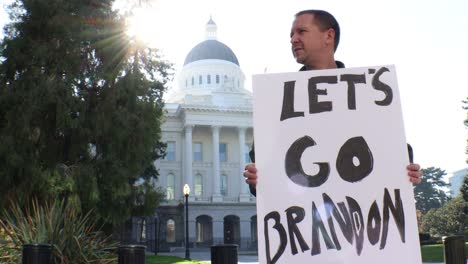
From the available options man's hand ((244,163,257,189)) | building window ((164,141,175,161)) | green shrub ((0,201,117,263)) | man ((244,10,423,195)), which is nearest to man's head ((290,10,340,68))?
man ((244,10,423,195))

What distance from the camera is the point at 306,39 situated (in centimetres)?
290

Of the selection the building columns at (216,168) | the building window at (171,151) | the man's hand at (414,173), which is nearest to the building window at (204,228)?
the building columns at (216,168)

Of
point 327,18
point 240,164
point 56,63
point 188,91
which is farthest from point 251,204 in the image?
point 327,18

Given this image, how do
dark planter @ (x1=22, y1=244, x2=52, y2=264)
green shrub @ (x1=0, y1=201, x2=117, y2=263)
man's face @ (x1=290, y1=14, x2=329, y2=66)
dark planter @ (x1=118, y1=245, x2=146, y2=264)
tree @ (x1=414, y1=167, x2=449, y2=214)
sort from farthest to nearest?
tree @ (x1=414, y1=167, x2=449, y2=214)
green shrub @ (x1=0, y1=201, x2=117, y2=263)
dark planter @ (x1=22, y1=244, x2=52, y2=264)
dark planter @ (x1=118, y1=245, x2=146, y2=264)
man's face @ (x1=290, y1=14, x2=329, y2=66)

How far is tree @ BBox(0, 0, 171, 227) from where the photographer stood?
54.7 ft

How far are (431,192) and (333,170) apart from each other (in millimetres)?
87435

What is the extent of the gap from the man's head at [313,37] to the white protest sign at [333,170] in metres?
0.22

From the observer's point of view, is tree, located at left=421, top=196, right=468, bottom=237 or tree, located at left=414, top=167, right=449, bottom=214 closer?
tree, located at left=421, top=196, right=468, bottom=237

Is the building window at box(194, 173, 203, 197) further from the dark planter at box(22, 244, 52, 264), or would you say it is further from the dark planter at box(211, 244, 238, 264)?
the dark planter at box(22, 244, 52, 264)

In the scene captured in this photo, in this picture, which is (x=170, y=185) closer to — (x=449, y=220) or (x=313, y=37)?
(x=449, y=220)

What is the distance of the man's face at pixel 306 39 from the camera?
2.90m

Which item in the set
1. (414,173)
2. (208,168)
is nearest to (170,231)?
(208,168)

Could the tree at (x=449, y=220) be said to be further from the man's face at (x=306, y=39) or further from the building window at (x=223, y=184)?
the man's face at (x=306, y=39)

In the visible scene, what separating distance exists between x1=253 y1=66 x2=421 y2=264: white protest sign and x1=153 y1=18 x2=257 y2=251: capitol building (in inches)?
2006
